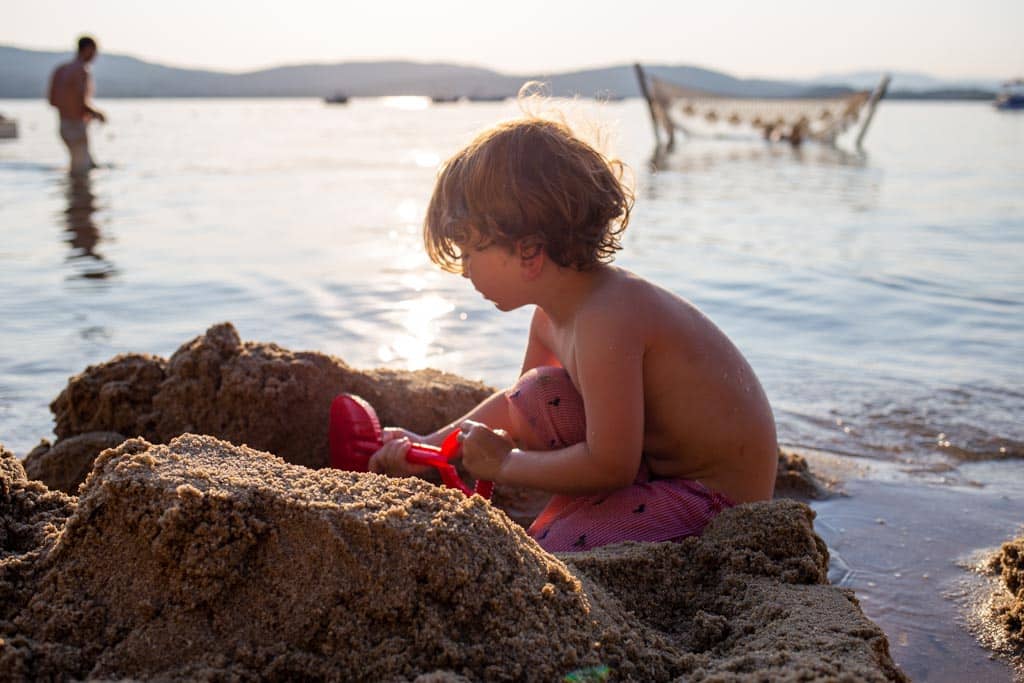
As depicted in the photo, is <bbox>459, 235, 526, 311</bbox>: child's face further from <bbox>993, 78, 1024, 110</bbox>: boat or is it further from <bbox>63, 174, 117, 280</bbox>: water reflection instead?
<bbox>993, 78, 1024, 110</bbox>: boat

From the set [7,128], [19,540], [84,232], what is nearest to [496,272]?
[19,540]

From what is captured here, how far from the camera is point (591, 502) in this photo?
7.39 feet

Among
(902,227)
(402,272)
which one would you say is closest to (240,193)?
(402,272)

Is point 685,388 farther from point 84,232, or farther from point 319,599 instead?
point 84,232

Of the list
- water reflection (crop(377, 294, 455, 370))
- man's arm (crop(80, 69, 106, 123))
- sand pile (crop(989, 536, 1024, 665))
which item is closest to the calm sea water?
water reflection (crop(377, 294, 455, 370))

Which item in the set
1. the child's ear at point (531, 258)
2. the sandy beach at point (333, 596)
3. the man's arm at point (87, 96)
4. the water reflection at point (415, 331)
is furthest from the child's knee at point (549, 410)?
the man's arm at point (87, 96)

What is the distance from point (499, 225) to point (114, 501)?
1046 mm

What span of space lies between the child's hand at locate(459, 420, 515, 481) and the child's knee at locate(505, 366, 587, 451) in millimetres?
109

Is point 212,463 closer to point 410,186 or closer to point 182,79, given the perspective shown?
point 410,186

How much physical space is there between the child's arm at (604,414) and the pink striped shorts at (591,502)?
0.07 meters

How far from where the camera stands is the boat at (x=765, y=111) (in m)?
24.8

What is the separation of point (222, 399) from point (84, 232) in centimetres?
588

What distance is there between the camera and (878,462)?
347 centimetres

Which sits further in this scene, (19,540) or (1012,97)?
(1012,97)
